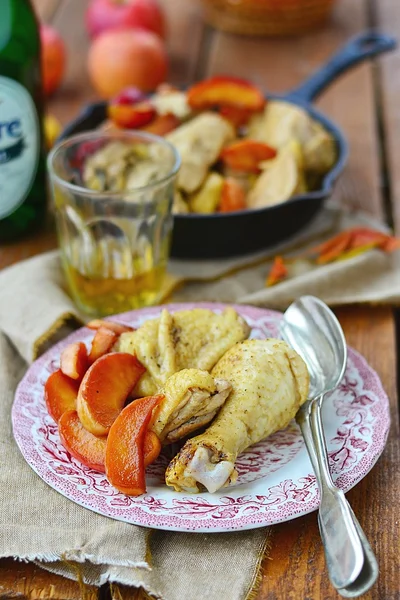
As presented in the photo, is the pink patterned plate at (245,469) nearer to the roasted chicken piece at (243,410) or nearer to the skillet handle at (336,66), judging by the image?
the roasted chicken piece at (243,410)

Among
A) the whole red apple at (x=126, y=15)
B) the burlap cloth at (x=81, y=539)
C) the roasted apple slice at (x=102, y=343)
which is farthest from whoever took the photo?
the whole red apple at (x=126, y=15)

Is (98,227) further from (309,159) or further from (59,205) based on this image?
(309,159)

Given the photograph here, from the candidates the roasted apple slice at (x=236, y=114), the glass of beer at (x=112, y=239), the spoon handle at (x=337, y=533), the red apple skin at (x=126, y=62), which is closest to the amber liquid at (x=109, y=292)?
the glass of beer at (x=112, y=239)

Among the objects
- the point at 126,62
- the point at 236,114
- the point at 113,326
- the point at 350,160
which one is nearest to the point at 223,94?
the point at 236,114

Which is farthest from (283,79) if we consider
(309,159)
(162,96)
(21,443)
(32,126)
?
(21,443)

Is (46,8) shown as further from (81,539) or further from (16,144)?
(81,539)

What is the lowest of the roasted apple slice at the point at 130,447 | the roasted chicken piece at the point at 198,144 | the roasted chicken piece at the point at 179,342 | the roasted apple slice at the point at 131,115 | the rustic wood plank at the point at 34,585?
the rustic wood plank at the point at 34,585
